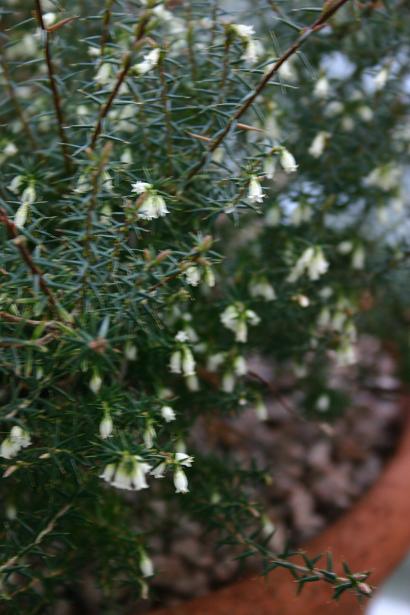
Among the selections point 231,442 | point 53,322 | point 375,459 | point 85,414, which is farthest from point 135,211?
point 375,459

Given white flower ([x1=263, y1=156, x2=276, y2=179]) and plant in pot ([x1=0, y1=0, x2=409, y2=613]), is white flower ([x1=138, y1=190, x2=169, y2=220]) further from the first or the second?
white flower ([x1=263, y1=156, x2=276, y2=179])

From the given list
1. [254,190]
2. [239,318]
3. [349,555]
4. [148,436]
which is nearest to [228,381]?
[239,318]

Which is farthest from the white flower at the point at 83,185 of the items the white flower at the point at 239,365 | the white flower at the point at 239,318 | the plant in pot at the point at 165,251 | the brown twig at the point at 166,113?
the white flower at the point at 239,365

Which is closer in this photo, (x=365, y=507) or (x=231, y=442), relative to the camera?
(x=365, y=507)

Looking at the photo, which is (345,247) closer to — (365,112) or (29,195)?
(365,112)

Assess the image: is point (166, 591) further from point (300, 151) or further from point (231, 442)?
point (300, 151)

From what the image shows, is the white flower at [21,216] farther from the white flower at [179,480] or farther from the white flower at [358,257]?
the white flower at [358,257]

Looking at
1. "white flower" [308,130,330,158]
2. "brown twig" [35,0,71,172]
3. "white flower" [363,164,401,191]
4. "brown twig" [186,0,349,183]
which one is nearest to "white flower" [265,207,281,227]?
"white flower" [308,130,330,158]
